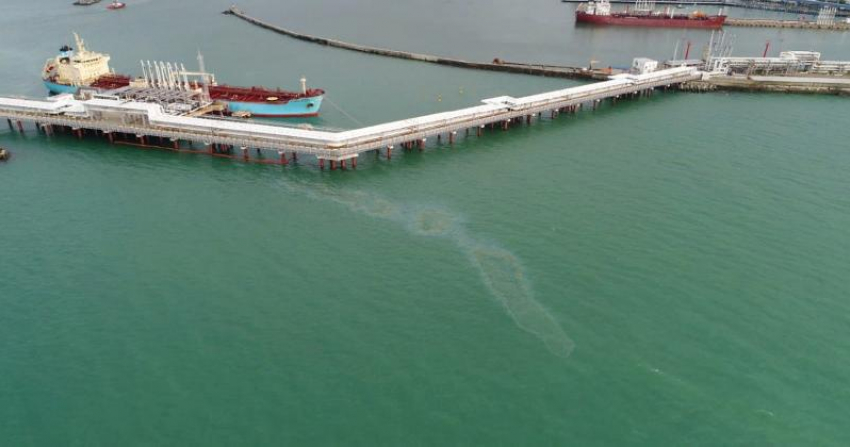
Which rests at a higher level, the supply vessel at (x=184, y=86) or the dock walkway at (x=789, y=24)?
the dock walkway at (x=789, y=24)

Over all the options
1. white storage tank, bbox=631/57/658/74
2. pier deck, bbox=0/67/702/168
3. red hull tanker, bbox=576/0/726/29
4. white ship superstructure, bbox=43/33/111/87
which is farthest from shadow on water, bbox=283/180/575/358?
red hull tanker, bbox=576/0/726/29

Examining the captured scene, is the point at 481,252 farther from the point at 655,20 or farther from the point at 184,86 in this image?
the point at 655,20

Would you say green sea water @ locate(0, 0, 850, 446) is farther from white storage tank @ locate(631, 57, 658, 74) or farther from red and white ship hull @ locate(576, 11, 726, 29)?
red and white ship hull @ locate(576, 11, 726, 29)

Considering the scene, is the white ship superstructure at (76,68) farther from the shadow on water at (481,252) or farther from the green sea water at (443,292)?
the shadow on water at (481,252)

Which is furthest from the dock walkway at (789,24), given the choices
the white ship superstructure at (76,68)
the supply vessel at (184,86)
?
the white ship superstructure at (76,68)

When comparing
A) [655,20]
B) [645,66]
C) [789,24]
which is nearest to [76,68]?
[645,66]
